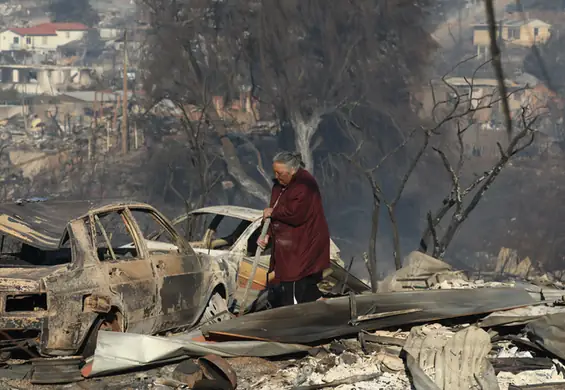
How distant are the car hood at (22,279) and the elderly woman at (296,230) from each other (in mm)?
2565

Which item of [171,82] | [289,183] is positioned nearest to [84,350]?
[289,183]

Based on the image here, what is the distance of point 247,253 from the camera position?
11023 millimetres

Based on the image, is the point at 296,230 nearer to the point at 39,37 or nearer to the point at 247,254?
the point at 247,254

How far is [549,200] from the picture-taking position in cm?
5531

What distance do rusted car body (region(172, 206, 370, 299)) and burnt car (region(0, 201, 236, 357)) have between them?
4.87 ft

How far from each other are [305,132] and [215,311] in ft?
129

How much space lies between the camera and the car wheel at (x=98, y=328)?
725 centimetres

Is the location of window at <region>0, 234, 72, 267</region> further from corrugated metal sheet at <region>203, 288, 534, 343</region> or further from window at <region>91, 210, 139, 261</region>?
corrugated metal sheet at <region>203, 288, 534, 343</region>

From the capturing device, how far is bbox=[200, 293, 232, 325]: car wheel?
357 inches

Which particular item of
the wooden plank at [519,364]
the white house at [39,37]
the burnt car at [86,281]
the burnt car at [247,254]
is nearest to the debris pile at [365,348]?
the wooden plank at [519,364]

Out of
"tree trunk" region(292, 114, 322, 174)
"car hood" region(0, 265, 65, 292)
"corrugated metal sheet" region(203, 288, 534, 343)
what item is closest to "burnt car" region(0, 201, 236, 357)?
"car hood" region(0, 265, 65, 292)

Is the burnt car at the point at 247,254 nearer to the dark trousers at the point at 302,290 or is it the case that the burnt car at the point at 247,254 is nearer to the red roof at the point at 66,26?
the dark trousers at the point at 302,290

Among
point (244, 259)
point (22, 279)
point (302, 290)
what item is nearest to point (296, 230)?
point (302, 290)

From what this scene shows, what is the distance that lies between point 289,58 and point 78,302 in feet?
143
